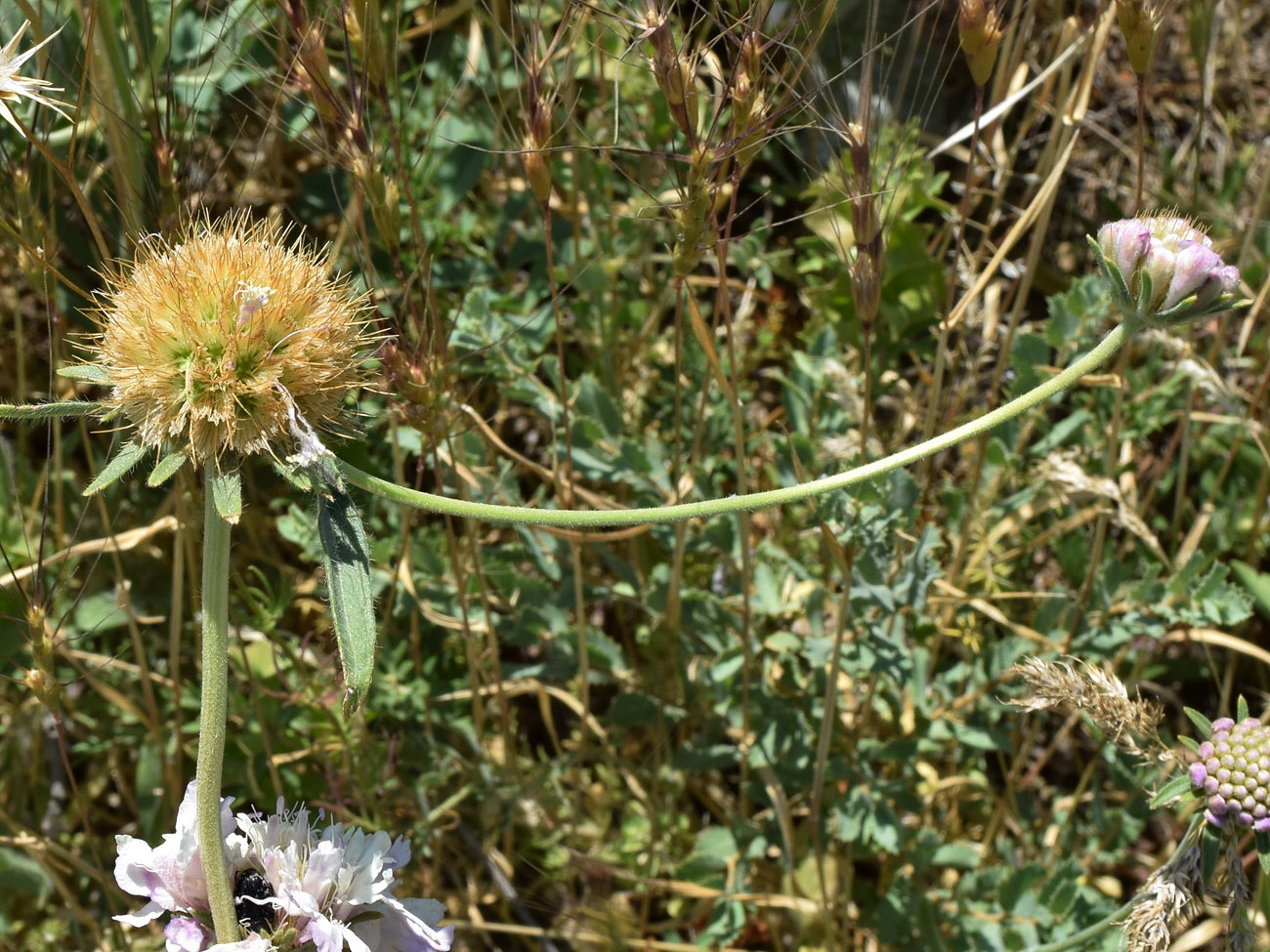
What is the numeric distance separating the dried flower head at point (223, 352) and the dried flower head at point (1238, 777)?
1.10 m

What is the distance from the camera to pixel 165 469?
3.29 ft

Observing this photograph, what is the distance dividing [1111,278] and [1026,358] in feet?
3.08

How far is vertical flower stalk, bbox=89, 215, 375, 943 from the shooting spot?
105 cm

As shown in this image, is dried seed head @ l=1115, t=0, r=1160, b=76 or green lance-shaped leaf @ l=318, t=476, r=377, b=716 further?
dried seed head @ l=1115, t=0, r=1160, b=76

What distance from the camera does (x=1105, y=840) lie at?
83.7 inches

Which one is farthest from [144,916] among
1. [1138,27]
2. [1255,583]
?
[1255,583]

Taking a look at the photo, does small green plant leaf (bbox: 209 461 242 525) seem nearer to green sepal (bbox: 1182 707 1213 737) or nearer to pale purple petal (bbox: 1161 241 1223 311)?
pale purple petal (bbox: 1161 241 1223 311)

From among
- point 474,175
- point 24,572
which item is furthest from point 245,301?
point 474,175

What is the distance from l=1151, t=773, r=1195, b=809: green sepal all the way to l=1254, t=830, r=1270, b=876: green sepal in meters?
0.09

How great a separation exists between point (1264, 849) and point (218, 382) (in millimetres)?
1290

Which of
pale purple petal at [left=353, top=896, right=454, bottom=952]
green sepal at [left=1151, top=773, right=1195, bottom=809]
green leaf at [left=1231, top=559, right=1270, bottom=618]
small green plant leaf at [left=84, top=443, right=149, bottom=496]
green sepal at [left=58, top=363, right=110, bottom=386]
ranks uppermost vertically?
green sepal at [left=58, top=363, right=110, bottom=386]

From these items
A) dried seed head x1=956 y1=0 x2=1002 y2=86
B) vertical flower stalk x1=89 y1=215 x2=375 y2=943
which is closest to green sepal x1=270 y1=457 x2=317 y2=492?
vertical flower stalk x1=89 y1=215 x2=375 y2=943

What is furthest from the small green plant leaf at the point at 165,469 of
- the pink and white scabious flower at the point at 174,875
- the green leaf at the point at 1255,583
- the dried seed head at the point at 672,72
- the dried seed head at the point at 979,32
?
the green leaf at the point at 1255,583

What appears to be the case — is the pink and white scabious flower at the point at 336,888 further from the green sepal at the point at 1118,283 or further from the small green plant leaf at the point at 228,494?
the green sepal at the point at 1118,283
